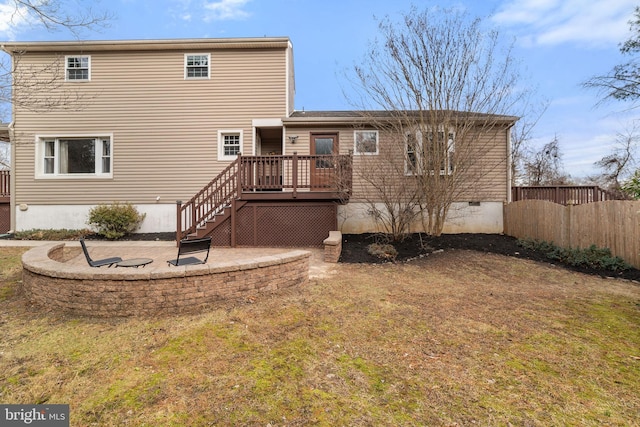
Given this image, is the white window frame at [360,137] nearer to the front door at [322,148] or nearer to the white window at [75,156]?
the front door at [322,148]

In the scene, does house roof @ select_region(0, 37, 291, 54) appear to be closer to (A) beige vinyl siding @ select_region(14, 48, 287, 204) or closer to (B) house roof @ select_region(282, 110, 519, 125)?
(A) beige vinyl siding @ select_region(14, 48, 287, 204)

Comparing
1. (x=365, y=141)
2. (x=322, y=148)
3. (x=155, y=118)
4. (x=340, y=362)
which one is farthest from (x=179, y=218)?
(x=340, y=362)

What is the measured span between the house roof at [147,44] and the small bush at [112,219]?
20.1 ft

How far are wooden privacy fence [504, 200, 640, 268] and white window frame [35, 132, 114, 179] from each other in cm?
1515

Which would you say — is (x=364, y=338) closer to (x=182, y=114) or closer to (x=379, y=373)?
(x=379, y=373)

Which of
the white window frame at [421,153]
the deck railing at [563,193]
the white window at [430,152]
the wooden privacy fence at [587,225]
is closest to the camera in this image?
the wooden privacy fence at [587,225]

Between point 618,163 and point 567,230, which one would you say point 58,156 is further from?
point 618,163

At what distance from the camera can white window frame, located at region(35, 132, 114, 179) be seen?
36.9ft

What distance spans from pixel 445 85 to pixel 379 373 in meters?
8.20

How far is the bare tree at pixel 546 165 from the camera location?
73.3ft

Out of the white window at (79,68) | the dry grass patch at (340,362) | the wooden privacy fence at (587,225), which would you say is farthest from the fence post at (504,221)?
the white window at (79,68)

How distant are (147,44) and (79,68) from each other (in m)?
2.95

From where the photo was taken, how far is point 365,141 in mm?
9453

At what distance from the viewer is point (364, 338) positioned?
11.0ft
